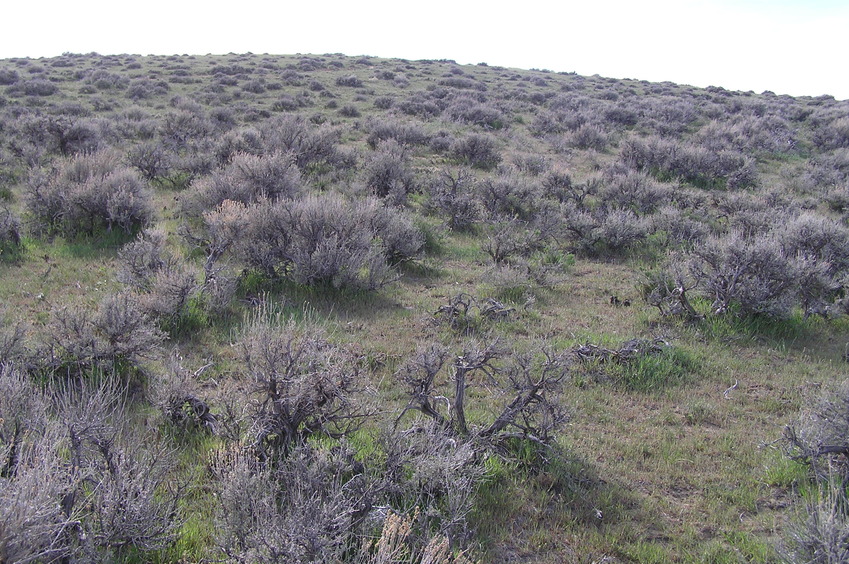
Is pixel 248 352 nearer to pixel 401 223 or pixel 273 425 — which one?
pixel 273 425

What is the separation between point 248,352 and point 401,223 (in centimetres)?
485

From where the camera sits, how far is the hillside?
3.06m

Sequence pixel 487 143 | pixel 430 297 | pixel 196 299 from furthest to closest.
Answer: pixel 487 143, pixel 430 297, pixel 196 299

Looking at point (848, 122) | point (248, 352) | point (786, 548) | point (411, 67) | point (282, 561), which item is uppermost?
point (411, 67)

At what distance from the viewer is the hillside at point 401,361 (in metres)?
3.06

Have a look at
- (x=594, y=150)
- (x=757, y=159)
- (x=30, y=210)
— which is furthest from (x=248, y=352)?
(x=757, y=159)

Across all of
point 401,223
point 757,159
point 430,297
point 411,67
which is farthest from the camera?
point 411,67

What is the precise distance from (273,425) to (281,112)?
20511 mm

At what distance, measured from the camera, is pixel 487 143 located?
52.6 feet

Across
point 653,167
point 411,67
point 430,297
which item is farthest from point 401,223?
point 411,67

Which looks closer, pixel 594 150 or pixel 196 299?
pixel 196 299

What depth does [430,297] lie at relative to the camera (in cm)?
736

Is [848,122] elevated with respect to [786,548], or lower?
elevated

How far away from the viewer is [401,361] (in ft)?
18.4
